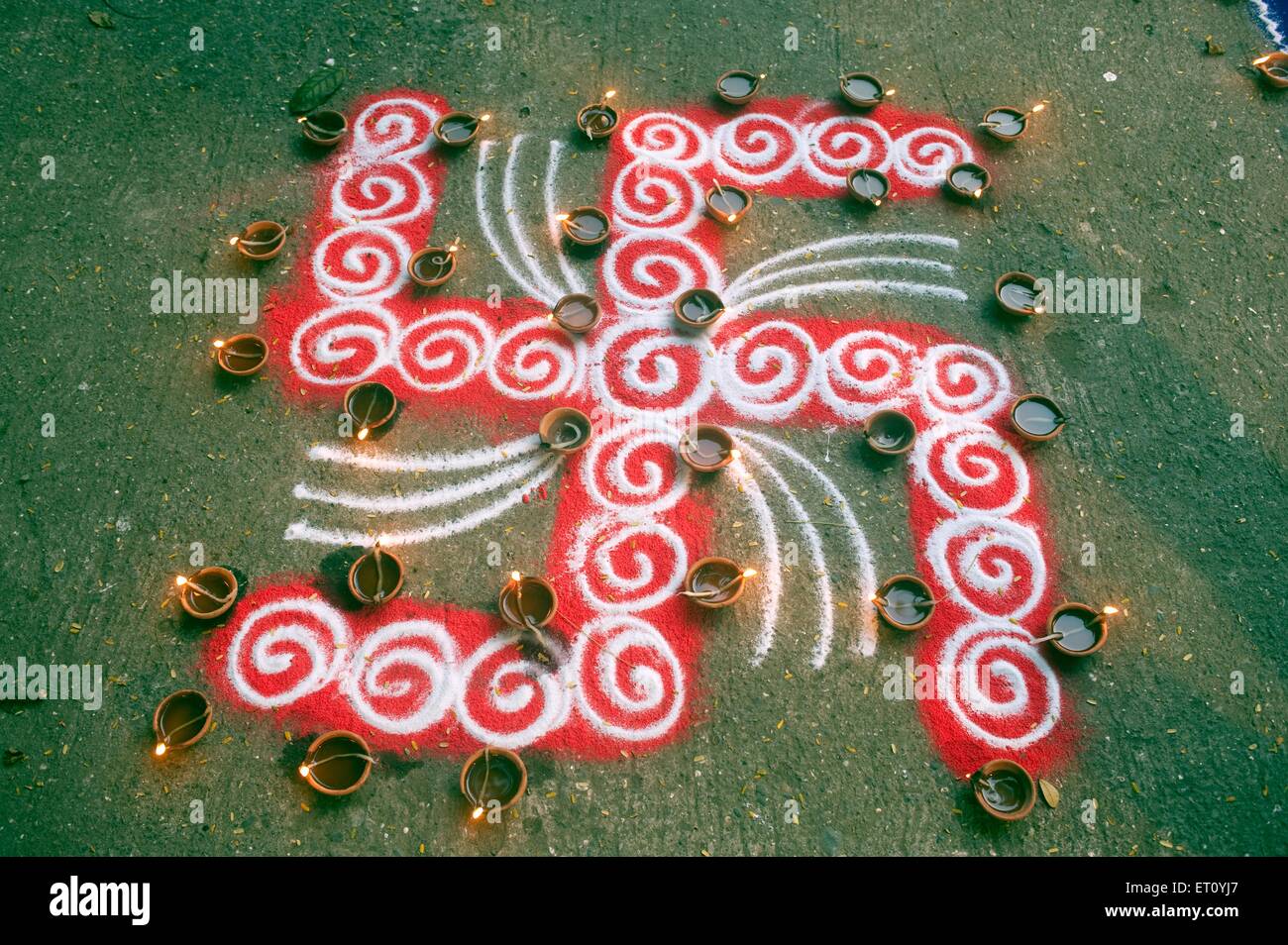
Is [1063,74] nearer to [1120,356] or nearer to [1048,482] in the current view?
[1120,356]

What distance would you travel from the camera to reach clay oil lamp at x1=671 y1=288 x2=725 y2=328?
6.22 meters

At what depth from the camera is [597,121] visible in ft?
23.4

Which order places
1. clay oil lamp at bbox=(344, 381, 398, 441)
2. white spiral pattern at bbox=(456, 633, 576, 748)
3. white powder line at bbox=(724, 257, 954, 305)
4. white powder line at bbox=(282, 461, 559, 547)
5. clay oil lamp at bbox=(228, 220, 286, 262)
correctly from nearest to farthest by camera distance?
white spiral pattern at bbox=(456, 633, 576, 748), white powder line at bbox=(282, 461, 559, 547), clay oil lamp at bbox=(344, 381, 398, 441), clay oil lamp at bbox=(228, 220, 286, 262), white powder line at bbox=(724, 257, 954, 305)

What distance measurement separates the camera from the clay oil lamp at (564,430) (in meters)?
5.66

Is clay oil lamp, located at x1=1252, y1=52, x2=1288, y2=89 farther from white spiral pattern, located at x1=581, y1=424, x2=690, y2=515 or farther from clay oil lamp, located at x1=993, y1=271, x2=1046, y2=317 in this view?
white spiral pattern, located at x1=581, y1=424, x2=690, y2=515

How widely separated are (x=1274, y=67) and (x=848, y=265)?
472 cm

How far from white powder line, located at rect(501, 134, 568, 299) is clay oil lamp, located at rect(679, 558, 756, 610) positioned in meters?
2.39

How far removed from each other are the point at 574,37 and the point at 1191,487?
6228mm

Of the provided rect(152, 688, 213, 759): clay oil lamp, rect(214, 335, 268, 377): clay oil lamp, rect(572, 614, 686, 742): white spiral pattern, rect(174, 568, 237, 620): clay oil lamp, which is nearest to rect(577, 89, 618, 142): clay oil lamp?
rect(214, 335, 268, 377): clay oil lamp

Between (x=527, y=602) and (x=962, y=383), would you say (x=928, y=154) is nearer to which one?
(x=962, y=383)

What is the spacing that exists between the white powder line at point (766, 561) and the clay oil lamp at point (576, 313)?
1.47m

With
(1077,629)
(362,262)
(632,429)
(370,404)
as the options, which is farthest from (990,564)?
(362,262)

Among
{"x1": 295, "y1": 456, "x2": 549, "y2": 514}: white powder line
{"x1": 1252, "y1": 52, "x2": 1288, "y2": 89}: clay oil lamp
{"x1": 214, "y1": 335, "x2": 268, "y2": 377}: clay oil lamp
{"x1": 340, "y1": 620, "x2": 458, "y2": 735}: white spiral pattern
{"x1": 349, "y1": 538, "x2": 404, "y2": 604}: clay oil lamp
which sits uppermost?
{"x1": 1252, "y1": 52, "x2": 1288, "y2": 89}: clay oil lamp

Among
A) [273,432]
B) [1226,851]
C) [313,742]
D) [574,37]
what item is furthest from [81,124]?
[1226,851]
